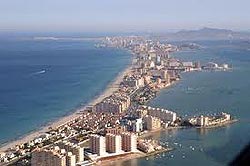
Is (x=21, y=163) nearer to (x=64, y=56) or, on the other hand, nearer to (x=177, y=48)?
(x=64, y=56)

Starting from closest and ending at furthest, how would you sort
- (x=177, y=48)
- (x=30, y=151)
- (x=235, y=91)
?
(x=30, y=151) → (x=235, y=91) → (x=177, y=48)

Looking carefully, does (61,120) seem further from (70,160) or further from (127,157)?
(70,160)

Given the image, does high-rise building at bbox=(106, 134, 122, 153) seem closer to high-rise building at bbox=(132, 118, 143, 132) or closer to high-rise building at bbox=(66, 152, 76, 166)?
high-rise building at bbox=(66, 152, 76, 166)

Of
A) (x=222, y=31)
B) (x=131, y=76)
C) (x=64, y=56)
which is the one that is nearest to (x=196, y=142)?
(x=131, y=76)

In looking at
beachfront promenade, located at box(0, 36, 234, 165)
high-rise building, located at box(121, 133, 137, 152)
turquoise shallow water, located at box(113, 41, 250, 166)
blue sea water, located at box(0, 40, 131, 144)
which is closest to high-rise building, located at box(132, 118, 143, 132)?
beachfront promenade, located at box(0, 36, 234, 165)

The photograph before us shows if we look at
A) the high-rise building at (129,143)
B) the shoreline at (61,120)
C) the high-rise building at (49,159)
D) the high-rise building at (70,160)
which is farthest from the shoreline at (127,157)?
the shoreline at (61,120)

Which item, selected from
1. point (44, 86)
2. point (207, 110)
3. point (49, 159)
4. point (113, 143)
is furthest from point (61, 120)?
point (44, 86)
